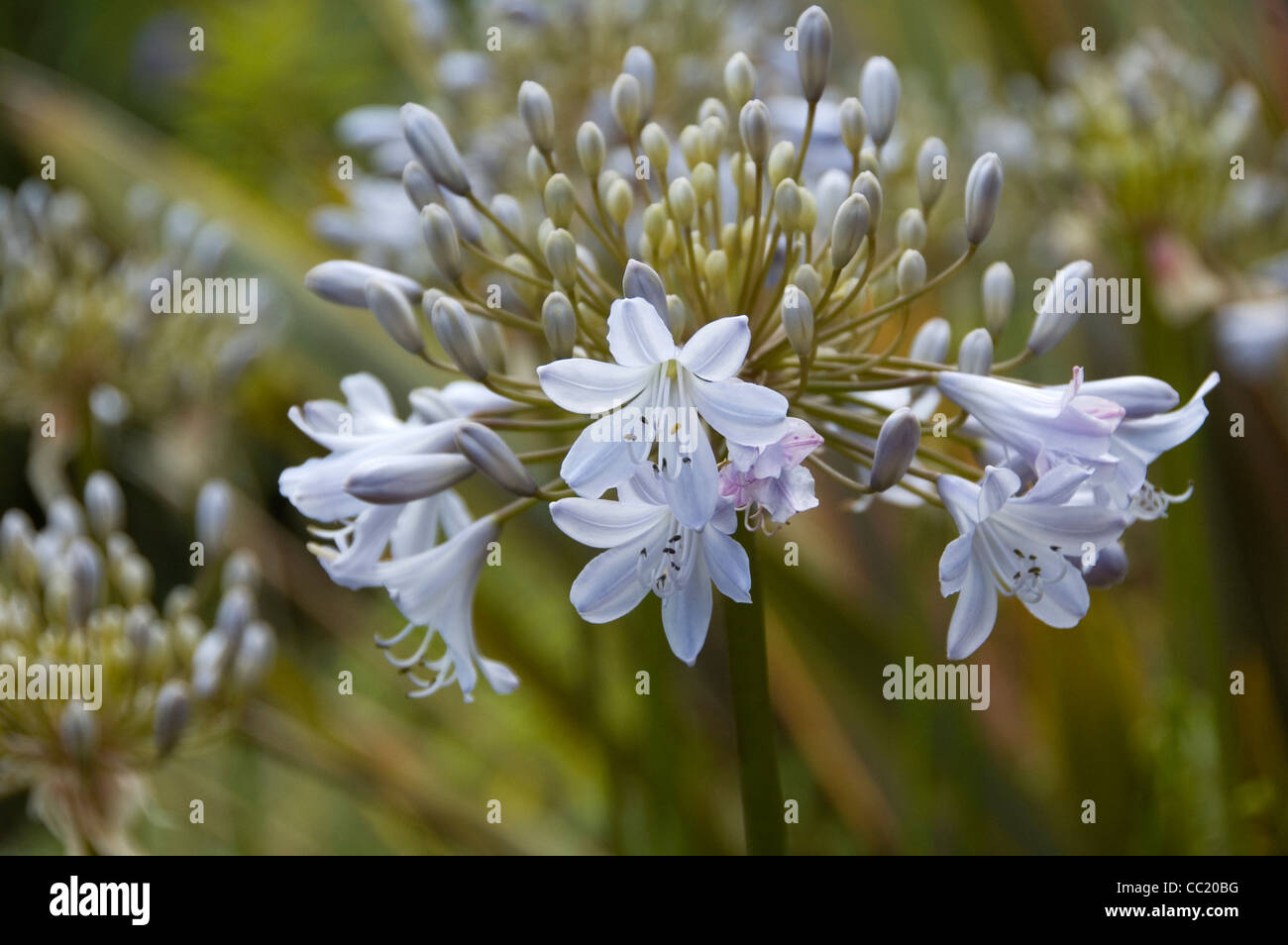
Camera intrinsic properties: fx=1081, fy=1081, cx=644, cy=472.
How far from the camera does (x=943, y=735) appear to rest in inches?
76.0

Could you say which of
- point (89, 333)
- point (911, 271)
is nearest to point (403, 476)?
point (911, 271)

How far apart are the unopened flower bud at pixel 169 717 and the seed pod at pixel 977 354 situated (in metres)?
1.04

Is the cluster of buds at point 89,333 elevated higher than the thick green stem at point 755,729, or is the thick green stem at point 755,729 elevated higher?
the cluster of buds at point 89,333

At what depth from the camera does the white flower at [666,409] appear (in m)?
0.85

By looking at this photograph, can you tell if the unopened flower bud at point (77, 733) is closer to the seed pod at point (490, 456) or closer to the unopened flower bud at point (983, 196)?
the seed pod at point (490, 456)

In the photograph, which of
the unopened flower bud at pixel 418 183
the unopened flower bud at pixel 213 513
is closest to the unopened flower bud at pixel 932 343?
the unopened flower bud at pixel 418 183

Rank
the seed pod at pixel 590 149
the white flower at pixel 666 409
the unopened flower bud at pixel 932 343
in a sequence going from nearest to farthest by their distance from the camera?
the white flower at pixel 666 409
the seed pod at pixel 590 149
the unopened flower bud at pixel 932 343

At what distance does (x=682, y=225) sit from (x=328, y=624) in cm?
183

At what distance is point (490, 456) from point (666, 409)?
16 centimetres

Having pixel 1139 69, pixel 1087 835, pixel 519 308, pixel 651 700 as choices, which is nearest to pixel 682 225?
pixel 519 308

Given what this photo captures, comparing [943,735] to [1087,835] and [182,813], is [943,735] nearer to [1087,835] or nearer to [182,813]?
[1087,835]

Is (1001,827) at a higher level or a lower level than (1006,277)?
lower
